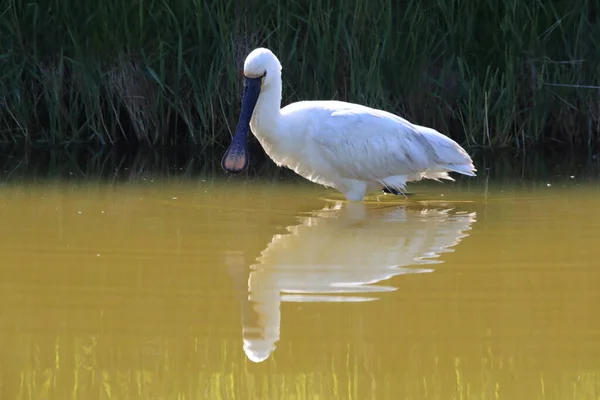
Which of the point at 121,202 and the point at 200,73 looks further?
the point at 200,73

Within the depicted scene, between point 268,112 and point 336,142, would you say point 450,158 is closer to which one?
point 336,142

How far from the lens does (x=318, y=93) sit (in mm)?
9898

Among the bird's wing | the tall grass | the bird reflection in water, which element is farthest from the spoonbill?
the tall grass

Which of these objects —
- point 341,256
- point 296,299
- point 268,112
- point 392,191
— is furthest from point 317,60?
point 296,299

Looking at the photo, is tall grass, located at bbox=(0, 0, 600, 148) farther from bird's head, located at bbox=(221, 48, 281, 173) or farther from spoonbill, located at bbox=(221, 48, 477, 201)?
bird's head, located at bbox=(221, 48, 281, 173)

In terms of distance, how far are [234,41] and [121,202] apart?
2914mm

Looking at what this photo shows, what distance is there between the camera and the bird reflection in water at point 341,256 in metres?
4.65

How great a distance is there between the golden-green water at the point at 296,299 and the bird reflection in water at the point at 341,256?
0.04 feet

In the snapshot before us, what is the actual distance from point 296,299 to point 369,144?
10.7 feet

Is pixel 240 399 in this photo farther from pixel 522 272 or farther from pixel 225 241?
pixel 225 241

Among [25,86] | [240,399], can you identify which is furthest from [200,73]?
[240,399]

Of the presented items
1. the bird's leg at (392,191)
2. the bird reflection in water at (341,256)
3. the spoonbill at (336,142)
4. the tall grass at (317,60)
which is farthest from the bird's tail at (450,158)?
the tall grass at (317,60)

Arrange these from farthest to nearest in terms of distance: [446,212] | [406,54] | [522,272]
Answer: [406,54] → [446,212] → [522,272]

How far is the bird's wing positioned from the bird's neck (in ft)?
0.83
